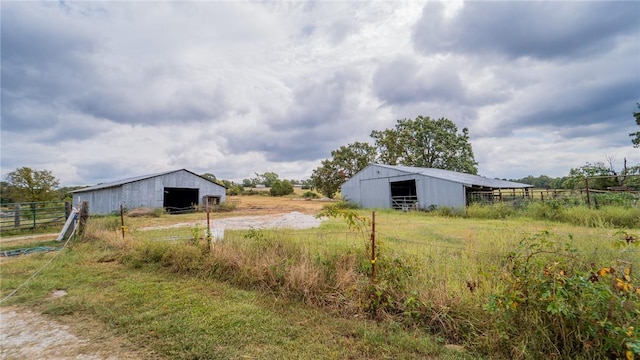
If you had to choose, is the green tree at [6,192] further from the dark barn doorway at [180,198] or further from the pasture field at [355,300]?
the pasture field at [355,300]

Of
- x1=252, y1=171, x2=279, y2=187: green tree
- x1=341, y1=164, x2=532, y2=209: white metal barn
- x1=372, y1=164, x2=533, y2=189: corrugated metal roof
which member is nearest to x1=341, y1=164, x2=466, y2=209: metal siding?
x1=341, y1=164, x2=532, y2=209: white metal barn

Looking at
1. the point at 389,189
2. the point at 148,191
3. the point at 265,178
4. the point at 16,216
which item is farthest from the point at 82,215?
the point at 265,178

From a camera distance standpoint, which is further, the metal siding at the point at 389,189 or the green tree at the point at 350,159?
the green tree at the point at 350,159

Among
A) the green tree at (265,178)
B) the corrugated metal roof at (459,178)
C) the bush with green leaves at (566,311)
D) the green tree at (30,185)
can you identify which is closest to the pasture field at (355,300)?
the bush with green leaves at (566,311)

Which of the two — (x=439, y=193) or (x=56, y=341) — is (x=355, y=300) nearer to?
(x=56, y=341)

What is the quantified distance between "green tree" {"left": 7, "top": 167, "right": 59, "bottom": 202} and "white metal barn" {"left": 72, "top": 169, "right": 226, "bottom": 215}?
650cm

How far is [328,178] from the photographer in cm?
3956

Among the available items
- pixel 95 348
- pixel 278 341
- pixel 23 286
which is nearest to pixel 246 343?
pixel 278 341

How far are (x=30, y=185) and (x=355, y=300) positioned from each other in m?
38.0

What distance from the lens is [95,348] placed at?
285 cm

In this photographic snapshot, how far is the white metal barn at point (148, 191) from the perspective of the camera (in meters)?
20.5

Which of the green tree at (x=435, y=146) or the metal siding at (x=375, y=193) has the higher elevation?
the green tree at (x=435, y=146)

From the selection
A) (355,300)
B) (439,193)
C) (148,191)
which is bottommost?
(355,300)

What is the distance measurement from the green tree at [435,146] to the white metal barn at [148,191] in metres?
25.3
